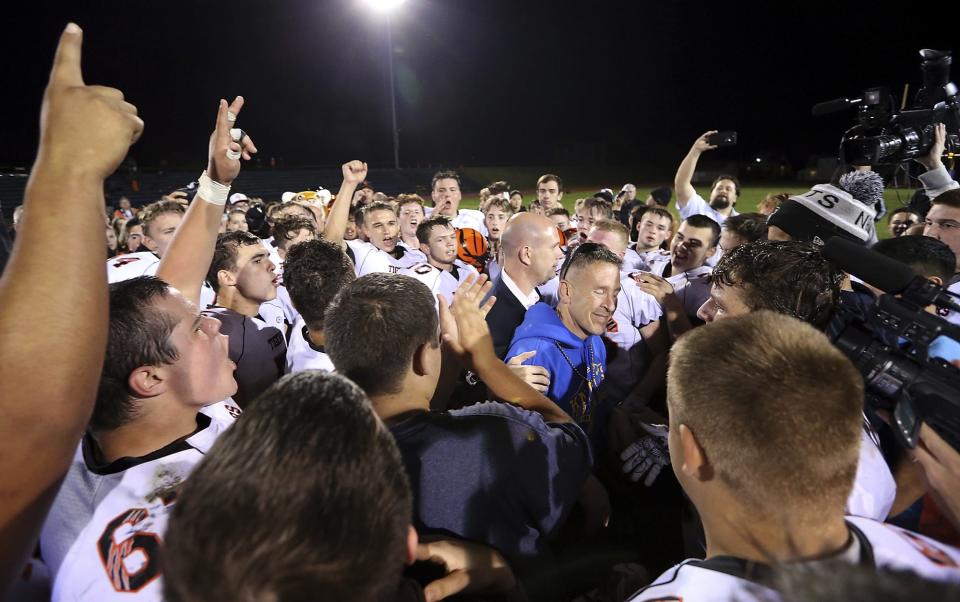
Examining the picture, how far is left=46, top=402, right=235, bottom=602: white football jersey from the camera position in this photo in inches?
48.3

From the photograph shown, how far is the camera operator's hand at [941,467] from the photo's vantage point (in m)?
1.38

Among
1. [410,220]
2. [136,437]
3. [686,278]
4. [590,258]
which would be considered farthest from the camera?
[410,220]

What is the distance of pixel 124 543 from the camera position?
128 centimetres

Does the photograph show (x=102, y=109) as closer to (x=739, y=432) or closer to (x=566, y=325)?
(x=739, y=432)

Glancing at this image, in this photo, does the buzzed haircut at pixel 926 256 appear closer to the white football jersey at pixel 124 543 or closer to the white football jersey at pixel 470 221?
the white football jersey at pixel 124 543

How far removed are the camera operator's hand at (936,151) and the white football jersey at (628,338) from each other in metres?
2.39

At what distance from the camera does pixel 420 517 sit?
1.79 metres

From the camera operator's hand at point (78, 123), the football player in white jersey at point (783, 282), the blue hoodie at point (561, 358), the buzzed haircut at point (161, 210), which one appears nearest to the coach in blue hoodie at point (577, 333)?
the blue hoodie at point (561, 358)

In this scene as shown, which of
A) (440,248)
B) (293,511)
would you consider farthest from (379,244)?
(293,511)

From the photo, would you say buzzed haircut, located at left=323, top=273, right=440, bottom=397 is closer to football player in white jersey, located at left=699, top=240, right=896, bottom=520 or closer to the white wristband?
the white wristband

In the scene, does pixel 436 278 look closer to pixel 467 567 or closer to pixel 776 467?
pixel 467 567

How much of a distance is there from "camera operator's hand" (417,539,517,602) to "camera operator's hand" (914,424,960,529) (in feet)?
3.96

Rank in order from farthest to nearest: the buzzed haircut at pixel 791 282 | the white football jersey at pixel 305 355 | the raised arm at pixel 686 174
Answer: the raised arm at pixel 686 174 → the white football jersey at pixel 305 355 → the buzzed haircut at pixel 791 282

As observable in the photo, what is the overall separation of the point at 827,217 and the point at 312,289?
2956 millimetres
